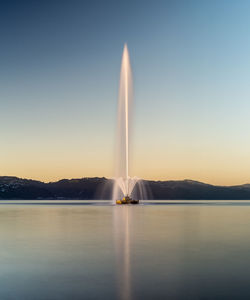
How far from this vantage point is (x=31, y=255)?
747 inches

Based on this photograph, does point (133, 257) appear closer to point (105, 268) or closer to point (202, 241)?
point (105, 268)

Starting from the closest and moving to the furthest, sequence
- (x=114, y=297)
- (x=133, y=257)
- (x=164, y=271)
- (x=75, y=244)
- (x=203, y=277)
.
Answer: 1. (x=114, y=297)
2. (x=203, y=277)
3. (x=164, y=271)
4. (x=133, y=257)
5. (x=75, y=244)

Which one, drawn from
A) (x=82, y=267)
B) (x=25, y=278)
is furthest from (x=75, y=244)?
(x=25, y=278)

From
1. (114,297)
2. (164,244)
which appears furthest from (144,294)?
(164,244)

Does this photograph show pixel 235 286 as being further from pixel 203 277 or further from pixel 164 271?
pixel 164 271

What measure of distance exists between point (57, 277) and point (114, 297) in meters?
3.61

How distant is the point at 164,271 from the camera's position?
14.7 meters

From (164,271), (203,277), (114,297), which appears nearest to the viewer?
(114,297)

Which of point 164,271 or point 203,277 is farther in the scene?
point 164,271

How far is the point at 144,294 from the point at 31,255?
965 centimetres

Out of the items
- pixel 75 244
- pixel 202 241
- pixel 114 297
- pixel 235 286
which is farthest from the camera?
pixel 202 241

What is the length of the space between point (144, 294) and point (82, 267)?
499 centimetres

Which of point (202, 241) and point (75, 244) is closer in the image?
point (75, 244)

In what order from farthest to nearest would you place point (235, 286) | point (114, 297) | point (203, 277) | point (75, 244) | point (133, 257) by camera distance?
point (75, 244)
point (133, 257)
point (203, 277)
point (235, 286)
point (114, 297)
